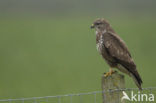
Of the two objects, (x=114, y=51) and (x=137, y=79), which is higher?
(x=114, y=51)

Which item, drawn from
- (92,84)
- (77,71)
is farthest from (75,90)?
(77,71)

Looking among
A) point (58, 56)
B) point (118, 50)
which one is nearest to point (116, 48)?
point (118, 50)

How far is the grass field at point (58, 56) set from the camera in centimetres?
1457

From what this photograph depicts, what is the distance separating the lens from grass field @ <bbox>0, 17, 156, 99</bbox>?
1457cm

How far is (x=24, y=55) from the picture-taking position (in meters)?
19.8

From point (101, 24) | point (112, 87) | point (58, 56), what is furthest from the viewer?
point (58, 56)

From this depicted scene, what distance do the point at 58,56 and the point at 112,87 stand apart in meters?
14.7

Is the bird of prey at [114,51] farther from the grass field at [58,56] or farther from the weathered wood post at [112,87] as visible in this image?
the grass field at [58,56]

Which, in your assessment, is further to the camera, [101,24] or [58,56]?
[58,56]

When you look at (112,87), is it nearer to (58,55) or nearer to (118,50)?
(118,50)

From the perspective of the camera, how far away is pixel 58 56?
65.8ft

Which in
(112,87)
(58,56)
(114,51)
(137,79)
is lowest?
(112,87)

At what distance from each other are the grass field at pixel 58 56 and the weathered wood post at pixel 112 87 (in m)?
7.68

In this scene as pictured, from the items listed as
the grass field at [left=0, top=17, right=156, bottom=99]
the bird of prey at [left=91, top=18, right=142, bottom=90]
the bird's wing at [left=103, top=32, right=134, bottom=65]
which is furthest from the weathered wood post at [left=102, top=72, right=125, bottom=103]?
the grass field at [left=0, top=17, right=156, bottom=99]
